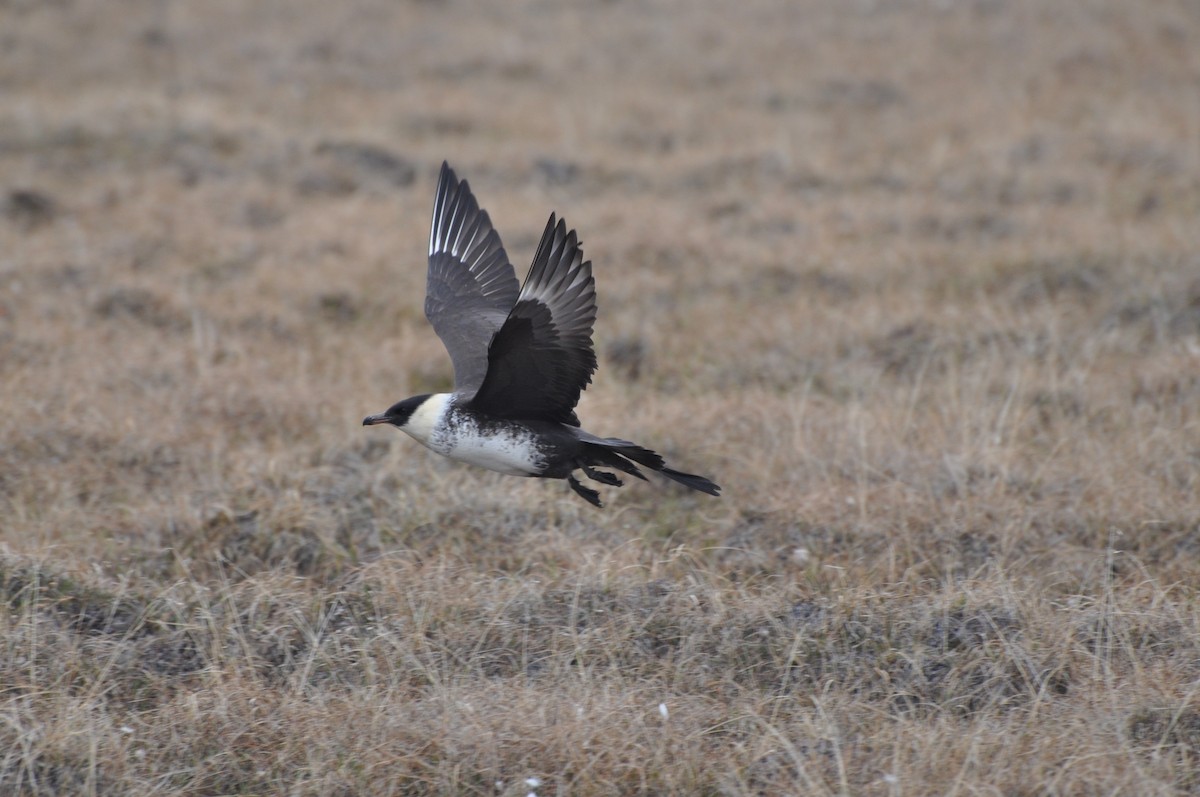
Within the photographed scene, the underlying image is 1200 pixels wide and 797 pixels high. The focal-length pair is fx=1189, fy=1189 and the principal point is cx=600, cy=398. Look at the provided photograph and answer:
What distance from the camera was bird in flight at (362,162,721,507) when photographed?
140 inches

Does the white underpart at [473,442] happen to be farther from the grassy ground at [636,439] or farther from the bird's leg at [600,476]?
the grassy ground at [636,439]

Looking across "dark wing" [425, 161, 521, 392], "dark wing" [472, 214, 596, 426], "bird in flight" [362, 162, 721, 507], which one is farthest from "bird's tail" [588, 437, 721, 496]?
"dark wing" [425, 161, 521, 392]

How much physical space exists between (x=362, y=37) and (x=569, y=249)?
27.5 ft

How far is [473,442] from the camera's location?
3.86m

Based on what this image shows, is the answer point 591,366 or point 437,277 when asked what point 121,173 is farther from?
point 591,366

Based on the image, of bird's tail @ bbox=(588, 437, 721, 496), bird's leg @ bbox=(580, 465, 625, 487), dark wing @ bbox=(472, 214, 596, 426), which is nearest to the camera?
dark wing @ bbox=(472, 214, 596, 426)

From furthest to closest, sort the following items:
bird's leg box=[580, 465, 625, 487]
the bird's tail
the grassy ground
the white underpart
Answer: bird's leg box=[580, 465, 625, 487], the white underpart, the bird's tail, the grassy ground

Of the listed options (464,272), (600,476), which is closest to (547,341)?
(600,476)

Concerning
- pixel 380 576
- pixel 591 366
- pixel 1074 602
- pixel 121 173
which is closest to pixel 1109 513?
pixel 1074 602

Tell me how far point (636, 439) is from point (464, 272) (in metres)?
0.97

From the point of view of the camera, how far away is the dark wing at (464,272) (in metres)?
4.55

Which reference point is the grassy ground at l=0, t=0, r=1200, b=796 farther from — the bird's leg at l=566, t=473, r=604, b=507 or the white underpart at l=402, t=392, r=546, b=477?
the white underpart at l=402, t=392, r=546, b=477

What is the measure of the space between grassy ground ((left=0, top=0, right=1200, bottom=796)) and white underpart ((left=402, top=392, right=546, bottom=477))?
0.33 m

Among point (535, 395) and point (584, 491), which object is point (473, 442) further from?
point (584, 491)
